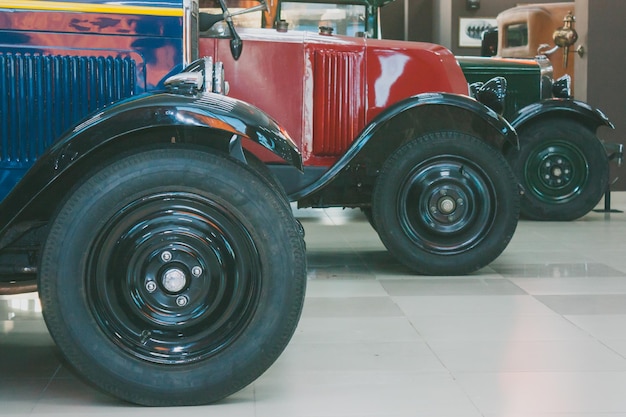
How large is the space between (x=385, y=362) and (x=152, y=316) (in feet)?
2.98

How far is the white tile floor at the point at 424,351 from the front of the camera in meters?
2.79

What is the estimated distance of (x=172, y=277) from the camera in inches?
109

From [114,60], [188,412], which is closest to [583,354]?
[188,412]

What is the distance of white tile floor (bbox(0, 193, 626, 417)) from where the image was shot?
9.14 ft

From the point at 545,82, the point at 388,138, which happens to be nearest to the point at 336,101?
the point at 388,138

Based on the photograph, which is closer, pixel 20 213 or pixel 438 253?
pixel 20 213

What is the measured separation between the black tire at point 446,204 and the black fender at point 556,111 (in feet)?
8.77

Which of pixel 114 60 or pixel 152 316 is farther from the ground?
pixel 114 60

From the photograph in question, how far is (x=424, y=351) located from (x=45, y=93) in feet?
5.29

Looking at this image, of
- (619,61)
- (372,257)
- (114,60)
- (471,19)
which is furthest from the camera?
(471,19)

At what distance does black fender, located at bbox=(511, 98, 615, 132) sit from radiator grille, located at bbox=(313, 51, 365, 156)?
2.55 metres

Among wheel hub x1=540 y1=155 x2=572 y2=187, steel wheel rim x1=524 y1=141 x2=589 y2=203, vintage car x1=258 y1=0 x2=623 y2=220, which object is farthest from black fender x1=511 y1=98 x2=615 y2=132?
wheel hub x1=540 y1=155 x2=572 y2=187

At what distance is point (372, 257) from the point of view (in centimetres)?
582

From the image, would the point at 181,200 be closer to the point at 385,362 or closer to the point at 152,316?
the point at 152,316
